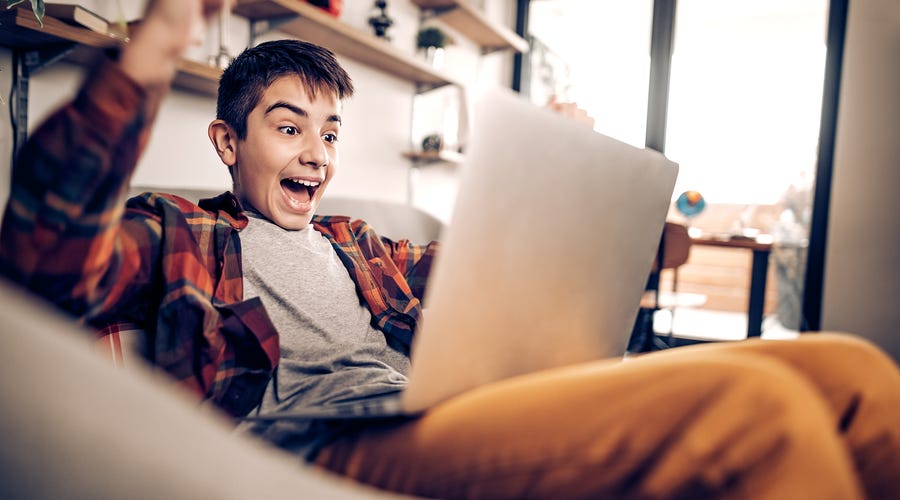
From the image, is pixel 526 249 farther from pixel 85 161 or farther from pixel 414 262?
pixel 414 262

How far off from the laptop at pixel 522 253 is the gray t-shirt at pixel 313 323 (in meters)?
0.12

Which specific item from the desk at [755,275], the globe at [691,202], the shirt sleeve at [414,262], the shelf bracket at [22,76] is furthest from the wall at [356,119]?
the desk at [755,275]

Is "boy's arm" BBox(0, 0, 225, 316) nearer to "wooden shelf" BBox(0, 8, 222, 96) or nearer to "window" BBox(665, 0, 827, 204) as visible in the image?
"wooden shelf" BBox(0, 8, 222, 96)

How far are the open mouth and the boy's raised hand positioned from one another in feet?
1.71

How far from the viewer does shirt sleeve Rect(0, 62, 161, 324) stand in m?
0.53

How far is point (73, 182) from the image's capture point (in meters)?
0.53

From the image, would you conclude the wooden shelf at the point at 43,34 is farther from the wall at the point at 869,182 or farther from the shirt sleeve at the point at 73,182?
the wall at the point at 869,182

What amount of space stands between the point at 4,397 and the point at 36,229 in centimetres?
21

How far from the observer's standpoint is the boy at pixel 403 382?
44cm

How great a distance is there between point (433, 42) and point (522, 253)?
93.5 inches

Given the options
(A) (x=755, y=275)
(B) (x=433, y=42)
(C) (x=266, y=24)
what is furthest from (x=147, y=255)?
(A) (x=755, y=275)

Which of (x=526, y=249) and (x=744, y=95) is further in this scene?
(x=744, y=95)

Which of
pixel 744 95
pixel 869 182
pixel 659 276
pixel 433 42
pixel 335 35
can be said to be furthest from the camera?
pixel 744 95

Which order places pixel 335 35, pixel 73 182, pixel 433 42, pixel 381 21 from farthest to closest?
pixel 433 42 < pixel 381 21 < pixel 335 35 < pixel 73 182
